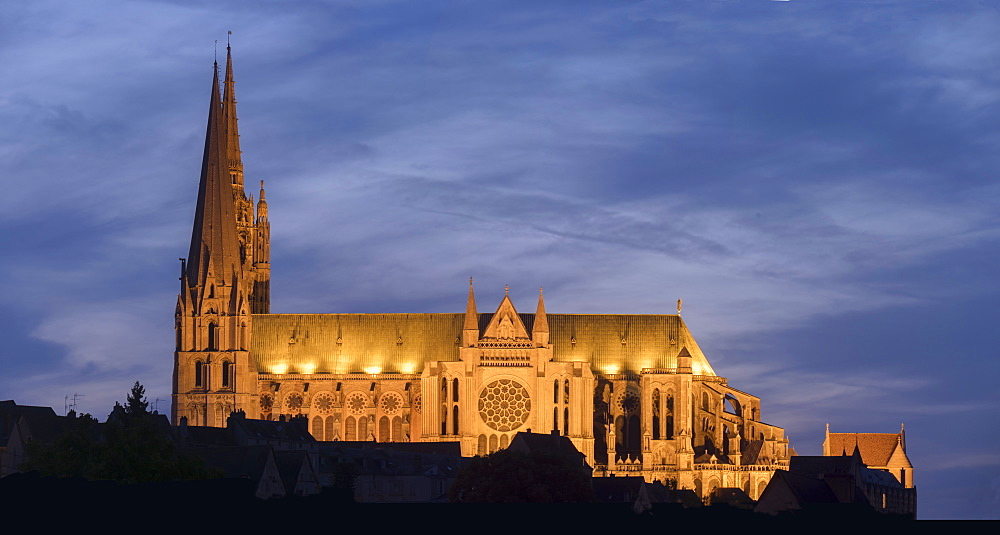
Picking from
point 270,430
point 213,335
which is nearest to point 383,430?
point 213,335

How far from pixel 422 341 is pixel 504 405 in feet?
42.9

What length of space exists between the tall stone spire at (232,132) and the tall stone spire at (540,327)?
103ft

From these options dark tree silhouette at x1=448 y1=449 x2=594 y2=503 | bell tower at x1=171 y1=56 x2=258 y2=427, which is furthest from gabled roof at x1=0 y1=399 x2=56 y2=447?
bell tower at x1=171 y1=56 x2=258 y2=427

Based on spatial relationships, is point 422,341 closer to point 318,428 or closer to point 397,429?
point 397,429

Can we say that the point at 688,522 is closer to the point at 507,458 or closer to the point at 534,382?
the point at 507,458

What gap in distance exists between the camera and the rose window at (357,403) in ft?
582

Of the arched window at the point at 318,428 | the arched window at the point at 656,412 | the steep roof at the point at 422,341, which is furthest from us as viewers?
the steep roof at the point at 422,341

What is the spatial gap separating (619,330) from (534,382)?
41.7 ft

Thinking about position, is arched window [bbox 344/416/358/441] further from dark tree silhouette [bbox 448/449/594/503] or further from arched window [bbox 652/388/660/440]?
dark tree silhouette [bbox 448/449/594/503]

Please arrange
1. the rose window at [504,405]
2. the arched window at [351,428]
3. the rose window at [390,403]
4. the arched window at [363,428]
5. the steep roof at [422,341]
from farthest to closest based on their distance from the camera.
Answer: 1. the steep roof at [422,341]
2. the rose window at [390,403]
3. the arched window at [351,428]
4. the arched window at [363,428]
5. the rose window at [504,405]

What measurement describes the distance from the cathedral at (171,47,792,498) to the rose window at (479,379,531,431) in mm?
113

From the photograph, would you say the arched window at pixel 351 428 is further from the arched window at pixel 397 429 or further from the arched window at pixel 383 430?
the arched window at pixel 397 429

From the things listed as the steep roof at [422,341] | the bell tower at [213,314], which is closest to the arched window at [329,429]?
the steep roof at [422,341]

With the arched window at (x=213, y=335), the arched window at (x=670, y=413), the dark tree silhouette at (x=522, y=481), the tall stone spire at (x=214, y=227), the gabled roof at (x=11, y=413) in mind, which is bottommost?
the dark tree silhouette at (x=522, y=481)
